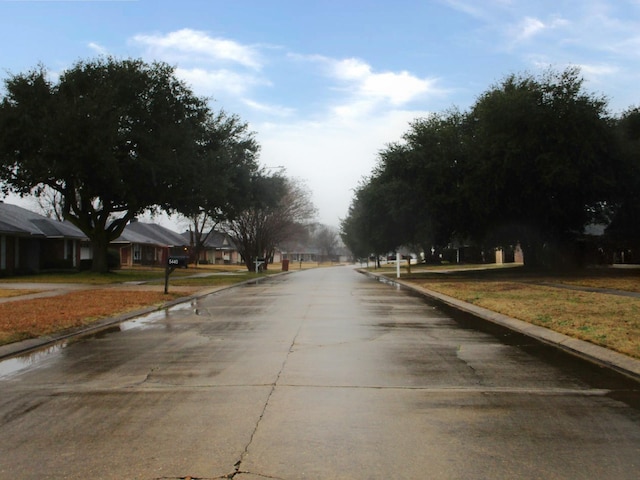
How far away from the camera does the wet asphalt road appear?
4.52m

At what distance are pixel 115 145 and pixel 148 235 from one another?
134 ft

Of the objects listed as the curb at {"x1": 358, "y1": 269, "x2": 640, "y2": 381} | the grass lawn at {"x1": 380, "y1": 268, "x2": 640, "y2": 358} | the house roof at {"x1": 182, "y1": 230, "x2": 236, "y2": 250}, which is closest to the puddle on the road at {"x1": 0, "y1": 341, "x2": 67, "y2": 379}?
the curb at {"x1": 358, "y1": 269, "x2": 640, "y2": 381}

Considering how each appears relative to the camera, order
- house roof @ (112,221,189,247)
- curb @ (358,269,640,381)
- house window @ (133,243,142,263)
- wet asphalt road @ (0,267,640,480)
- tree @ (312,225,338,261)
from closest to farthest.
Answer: wet asphalt road @ (0,267,640,480)
curb @ (358,269,640,381)
house roof @ (112,221,189,247)
house window @ (133,243,142,263)
tree @ (312,225,338,261)

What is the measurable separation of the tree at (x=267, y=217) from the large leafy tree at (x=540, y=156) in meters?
16.2

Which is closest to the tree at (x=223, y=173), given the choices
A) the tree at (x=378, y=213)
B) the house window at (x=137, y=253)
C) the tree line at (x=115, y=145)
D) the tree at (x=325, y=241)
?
the tree line at (x=115, y=145)

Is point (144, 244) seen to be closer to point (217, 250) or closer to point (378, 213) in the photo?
point (217, 250)

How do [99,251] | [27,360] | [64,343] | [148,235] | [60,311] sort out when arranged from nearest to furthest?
[27,360] < [64,343] < [60,311] < [99,251] < [148,235]

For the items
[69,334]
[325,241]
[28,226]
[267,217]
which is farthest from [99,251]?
[325,241]

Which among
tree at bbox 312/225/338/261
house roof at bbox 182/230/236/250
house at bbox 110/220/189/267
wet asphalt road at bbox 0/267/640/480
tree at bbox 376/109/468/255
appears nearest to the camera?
wet asphalt road at bbox 0/267/640/480

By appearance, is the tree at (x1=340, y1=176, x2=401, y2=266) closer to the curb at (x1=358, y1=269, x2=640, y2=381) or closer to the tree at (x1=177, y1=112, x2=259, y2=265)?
the tree at (x1=177, y1=112, x2=259, y2=265)

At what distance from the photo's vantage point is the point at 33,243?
39.9 metres

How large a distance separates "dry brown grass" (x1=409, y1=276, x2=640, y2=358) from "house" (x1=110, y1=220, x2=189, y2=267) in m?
42.3

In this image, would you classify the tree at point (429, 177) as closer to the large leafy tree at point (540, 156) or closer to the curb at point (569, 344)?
the large leafy tree at point (540, 156)

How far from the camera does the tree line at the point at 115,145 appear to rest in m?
31.0
